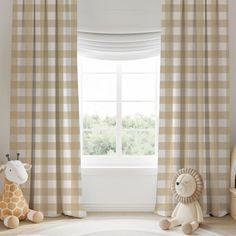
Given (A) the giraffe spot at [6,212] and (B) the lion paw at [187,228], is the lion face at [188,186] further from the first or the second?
(A) the giraffe spot at [6,212]

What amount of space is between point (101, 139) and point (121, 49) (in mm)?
901

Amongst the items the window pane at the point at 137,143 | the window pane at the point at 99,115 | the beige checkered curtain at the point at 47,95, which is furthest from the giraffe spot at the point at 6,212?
the window pane at the point at 137,143

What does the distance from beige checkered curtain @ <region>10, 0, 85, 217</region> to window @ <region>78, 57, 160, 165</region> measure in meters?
0.37

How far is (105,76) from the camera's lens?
14.5 ft

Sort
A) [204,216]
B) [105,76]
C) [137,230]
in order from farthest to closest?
[105,76]
[204,216]
[137,230]

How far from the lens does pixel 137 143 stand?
175 inches

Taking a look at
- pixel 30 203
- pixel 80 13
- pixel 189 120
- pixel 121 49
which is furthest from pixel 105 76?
pixel 30 203

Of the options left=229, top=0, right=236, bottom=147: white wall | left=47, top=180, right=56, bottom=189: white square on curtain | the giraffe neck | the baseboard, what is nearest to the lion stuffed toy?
the baseboard

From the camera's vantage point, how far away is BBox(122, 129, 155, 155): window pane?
14.6 feet

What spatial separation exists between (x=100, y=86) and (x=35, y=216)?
54.4 inches

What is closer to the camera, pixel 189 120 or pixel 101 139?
pixel 189 120

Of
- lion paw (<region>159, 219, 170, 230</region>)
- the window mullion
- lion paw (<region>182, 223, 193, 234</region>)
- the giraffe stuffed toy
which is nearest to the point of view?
lion paw (<region>182, 223, 193, 234</region>)

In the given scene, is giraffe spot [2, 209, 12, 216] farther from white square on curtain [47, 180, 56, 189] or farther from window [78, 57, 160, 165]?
window [78, 57, 160, 165]

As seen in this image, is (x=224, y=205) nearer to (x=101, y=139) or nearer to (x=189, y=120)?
(x=189, y=120)
